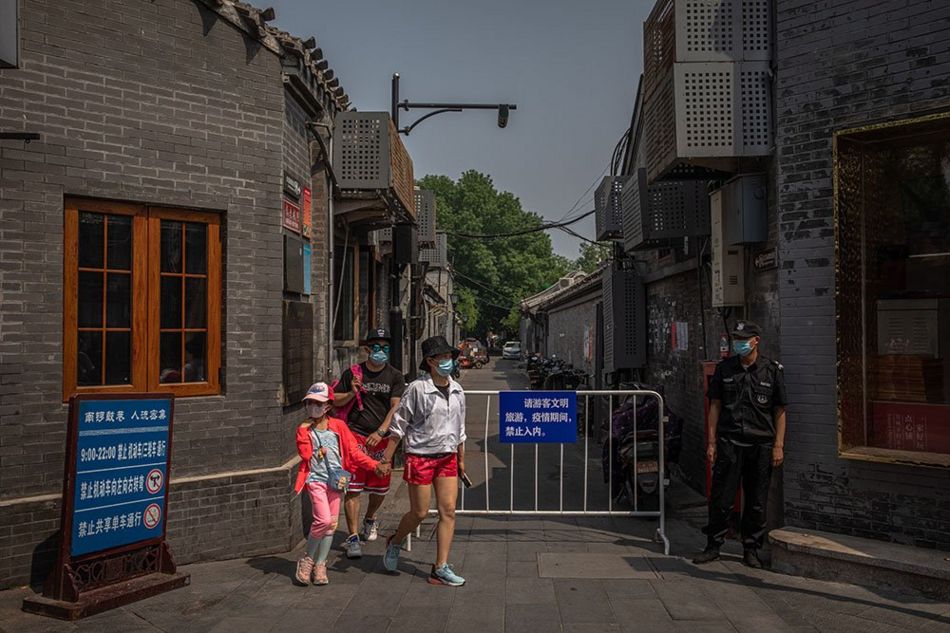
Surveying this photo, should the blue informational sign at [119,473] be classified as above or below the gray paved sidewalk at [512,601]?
above

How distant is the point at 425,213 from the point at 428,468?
10.5m

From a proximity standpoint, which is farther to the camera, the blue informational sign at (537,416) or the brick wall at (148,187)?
the blue informational sign at (537,416)

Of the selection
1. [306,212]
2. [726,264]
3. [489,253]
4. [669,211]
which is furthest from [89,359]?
[489,253]

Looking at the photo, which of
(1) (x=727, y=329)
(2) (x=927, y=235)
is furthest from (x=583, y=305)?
(2) (x=927, y=235)

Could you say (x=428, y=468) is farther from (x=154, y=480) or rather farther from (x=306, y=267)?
(x=306, y=267)

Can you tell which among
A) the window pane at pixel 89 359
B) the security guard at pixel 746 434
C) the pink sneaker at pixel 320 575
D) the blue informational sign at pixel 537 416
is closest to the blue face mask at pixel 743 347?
the security guard at pixel 746 434

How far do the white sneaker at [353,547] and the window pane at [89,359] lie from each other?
2.42 m

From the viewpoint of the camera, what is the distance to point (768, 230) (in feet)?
21.7

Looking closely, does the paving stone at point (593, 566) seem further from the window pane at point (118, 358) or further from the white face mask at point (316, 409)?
the window pane at point (118, 358)

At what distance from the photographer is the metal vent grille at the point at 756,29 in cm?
649

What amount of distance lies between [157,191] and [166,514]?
103 inches

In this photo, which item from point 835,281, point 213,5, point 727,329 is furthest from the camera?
point 727,329

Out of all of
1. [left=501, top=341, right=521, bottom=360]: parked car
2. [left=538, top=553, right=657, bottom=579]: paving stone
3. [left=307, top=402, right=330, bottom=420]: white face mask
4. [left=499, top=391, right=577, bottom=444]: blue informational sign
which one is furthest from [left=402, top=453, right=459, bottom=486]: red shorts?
[left=501, top=341, right=521, bottom=360]: parked car

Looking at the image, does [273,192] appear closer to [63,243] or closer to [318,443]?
[63,243]
